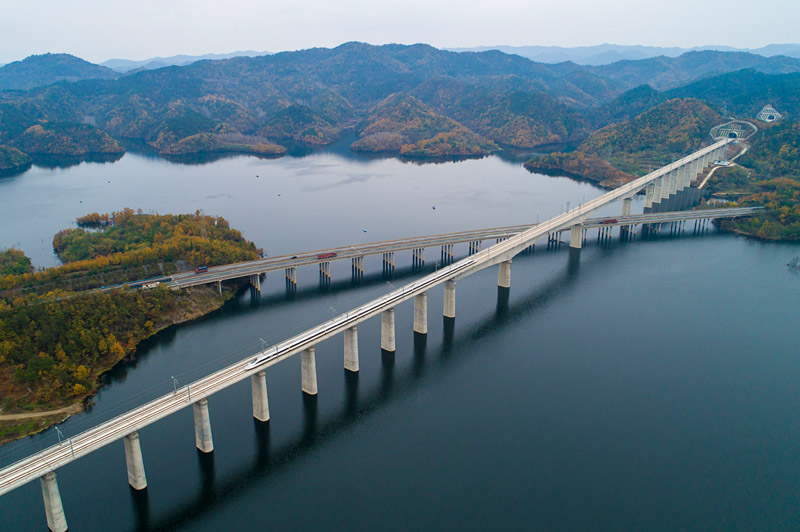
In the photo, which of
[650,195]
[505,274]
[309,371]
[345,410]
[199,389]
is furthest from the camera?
[650,195]

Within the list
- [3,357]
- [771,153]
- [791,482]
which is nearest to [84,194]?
[3,357]

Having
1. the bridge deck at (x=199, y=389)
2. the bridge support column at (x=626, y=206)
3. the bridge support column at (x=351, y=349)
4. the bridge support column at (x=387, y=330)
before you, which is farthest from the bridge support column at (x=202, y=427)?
Answer: the bridge support column at (x=626, y=206)

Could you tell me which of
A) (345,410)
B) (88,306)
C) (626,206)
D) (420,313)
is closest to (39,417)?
(88,306)

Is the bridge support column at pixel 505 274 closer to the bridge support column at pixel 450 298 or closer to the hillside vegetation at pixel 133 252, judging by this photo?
the bridge support column at pixel 450 298

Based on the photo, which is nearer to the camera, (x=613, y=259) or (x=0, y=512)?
(x=0, y=512)

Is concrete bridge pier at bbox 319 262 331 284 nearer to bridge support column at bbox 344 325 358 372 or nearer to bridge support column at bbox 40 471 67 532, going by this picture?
bridge support column at bbox 344 325 358 372

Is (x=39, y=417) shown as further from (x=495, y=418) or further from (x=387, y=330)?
(x=495, y=418)

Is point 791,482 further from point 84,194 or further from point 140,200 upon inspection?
point 84,194
